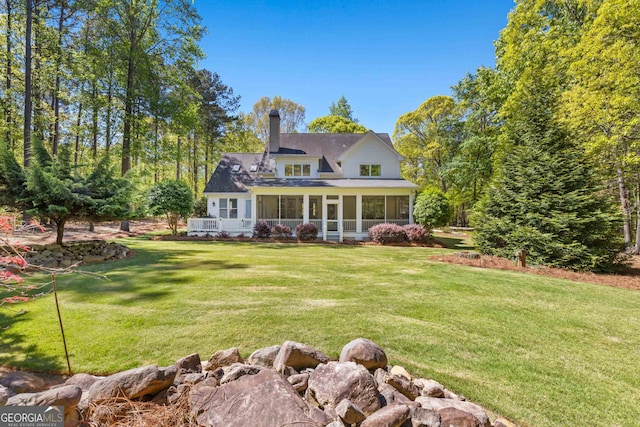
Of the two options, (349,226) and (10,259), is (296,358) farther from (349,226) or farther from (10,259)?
(349,226)

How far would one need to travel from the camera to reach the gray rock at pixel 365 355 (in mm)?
3020

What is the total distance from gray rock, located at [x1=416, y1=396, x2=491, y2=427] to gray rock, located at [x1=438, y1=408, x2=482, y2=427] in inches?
1.6

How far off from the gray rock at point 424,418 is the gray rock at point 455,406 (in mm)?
122

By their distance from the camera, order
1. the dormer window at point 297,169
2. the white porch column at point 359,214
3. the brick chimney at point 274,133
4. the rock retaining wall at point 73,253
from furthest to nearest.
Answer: the brick chimney at point 274,133 < the dormer window at point 297,169 < the white porch column at point 359,214 < the rock retaining wall at point 73,253

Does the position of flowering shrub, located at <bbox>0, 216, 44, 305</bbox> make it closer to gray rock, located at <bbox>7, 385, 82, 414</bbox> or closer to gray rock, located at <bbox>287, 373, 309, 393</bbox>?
gray rock, located at <bbox>7, 385, 82, 414</bbox>

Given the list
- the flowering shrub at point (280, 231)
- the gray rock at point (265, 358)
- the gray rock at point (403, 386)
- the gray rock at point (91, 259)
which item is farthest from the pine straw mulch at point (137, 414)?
the flowering shrub at point (280, 231)

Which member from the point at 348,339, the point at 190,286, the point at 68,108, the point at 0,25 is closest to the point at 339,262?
the point at 190,286

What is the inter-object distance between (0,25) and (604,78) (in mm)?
30595

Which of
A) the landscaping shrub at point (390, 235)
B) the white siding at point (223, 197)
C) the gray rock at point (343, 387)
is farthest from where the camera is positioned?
the white siding at point (223, 197)

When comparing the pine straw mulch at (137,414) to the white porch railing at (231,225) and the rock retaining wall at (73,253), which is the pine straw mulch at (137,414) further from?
the white porch railing at (231,225)

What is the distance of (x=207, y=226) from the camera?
1808 centimetres

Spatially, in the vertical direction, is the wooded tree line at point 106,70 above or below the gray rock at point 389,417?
above

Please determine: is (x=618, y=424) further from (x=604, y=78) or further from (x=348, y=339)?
(x=604, y=78)

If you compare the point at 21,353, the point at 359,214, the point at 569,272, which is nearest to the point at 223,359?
the point at 21,353
